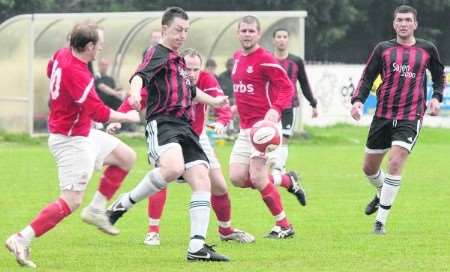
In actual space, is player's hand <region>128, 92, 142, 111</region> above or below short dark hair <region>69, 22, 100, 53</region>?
below

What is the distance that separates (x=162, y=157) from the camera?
31.5ft

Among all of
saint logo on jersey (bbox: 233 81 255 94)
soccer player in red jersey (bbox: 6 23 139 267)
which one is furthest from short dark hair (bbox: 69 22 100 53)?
saint logo on jersey (bbox: 233 81 255 94)

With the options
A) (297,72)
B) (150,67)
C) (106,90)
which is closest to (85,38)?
(150,67)

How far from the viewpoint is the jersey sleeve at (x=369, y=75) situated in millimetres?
11805

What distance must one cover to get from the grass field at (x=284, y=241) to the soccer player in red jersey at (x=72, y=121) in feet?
1.07

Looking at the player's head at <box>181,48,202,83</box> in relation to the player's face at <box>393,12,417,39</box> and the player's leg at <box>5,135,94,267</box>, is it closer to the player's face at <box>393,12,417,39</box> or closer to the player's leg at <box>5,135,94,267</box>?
the player's leg at <box>5,135,94,267</box>

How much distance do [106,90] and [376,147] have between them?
14.3m

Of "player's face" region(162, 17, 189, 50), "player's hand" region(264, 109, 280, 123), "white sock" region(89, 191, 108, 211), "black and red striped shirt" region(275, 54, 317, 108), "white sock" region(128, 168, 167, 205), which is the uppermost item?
"player's face" region(162, 17, 189, 50)

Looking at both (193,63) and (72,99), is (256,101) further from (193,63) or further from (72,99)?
(72,99)

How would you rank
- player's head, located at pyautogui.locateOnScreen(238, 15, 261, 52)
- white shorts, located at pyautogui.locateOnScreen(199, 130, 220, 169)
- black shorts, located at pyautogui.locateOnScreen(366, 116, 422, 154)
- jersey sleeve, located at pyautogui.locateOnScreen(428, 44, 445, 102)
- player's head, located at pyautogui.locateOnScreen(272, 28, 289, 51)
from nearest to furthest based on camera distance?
white shorts, located at pyautogui.locateOnScreen(199, 130, 220, 169)
player's head, located at pyautogui.locateOnScreen(238, 15, 261, 52)
black shorts, located at pyautogui.locateOnScreen(366, 116, 422, 154)
jersey sleeve, located at pyautogui.locateOnScreen(428, 44, 445, 102)
player's head, located at pyautogui.locateOnScreen(272, 28, 289, 51)

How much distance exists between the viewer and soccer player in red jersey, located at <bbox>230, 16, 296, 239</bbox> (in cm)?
1133

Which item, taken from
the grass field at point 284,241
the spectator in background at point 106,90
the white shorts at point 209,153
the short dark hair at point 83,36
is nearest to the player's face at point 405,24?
the grass field at point 284,241

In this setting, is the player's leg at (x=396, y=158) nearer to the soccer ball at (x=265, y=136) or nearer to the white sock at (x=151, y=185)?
the soccer ball at (x=265, y=136)

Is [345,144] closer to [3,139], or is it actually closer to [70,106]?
[3,139]
